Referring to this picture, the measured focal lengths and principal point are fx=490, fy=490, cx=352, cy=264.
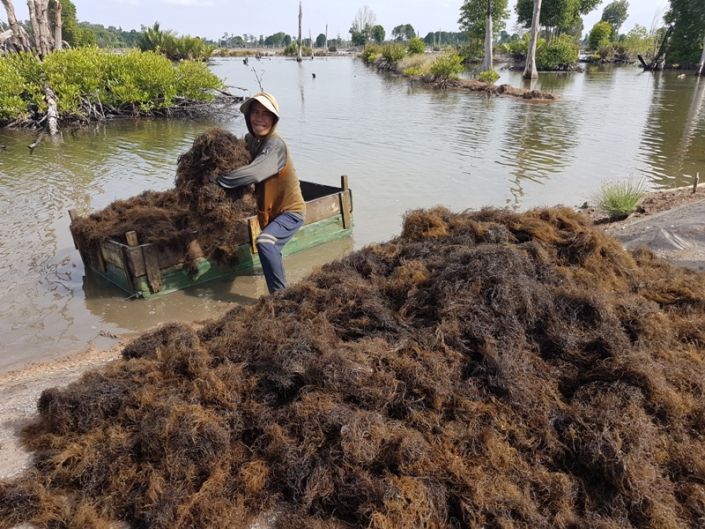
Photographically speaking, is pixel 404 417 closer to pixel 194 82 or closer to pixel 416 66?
pixel 194 82

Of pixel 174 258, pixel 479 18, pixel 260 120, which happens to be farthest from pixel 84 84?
pixel 479 18

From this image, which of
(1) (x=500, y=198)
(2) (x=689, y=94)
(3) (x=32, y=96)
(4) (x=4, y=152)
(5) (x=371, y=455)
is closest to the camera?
(5) (x=371, y=455)

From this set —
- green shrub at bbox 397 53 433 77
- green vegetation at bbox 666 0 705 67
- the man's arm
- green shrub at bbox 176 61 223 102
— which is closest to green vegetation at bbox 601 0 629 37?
green vegetation at bbox 666 0 705 67

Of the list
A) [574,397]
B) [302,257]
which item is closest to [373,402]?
[574,397]

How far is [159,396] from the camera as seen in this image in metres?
3.10

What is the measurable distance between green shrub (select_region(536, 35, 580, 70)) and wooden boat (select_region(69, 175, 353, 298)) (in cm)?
4675

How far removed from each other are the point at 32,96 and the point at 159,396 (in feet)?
61.3

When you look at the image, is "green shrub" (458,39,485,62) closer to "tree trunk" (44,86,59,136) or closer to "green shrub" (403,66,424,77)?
"green shrub" (403,66,424,77)

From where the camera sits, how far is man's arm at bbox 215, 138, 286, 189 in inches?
192

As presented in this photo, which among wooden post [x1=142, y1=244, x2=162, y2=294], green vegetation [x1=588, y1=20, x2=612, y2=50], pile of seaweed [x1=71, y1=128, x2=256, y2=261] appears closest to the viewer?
pile of seaweed [x1=71, y1=128, x2=256, y2=261]

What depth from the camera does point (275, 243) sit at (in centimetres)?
534

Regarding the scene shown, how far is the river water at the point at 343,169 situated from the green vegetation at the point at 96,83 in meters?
0.98

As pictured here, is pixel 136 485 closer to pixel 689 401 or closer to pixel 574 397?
pixel 574 397

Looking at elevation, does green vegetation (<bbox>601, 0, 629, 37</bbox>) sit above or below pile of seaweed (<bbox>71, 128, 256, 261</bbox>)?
above
